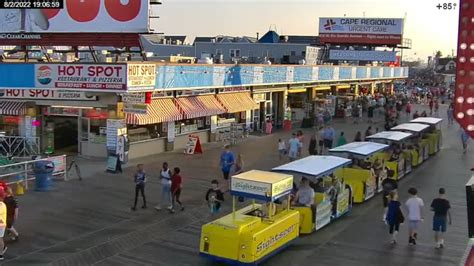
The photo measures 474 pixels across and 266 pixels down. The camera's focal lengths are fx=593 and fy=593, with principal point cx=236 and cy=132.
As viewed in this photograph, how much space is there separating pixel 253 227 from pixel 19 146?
15.3 metres

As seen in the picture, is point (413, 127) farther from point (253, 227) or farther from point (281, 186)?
point (253, 227)

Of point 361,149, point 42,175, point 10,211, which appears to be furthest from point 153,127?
point 10,211

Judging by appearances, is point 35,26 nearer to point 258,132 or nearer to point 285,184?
point 258,132

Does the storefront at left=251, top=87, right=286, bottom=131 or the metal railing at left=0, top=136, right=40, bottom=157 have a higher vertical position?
the storefront at left=251, top=87, right=286, bottom=131

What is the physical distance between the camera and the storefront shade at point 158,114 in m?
23.5

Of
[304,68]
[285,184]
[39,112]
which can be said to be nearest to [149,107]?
[39,112]

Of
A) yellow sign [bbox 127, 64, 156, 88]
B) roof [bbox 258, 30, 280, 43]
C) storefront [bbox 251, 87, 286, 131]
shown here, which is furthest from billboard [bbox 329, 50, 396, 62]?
yellow sign [bbox 127, 64, 156, 88]

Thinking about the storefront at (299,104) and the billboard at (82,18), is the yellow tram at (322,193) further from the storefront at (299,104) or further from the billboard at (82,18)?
the storefront at (299,104)

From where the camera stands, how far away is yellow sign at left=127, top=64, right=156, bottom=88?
21.9m

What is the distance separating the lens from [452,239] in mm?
14234

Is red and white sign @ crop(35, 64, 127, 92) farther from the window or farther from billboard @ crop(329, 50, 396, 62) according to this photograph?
billboard @ crop(329, 50, 396, 62)

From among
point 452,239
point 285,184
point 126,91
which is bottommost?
point 452,239

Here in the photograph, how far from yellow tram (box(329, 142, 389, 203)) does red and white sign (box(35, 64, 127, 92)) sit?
8.44 meters

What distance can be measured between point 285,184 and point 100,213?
18.4ft
